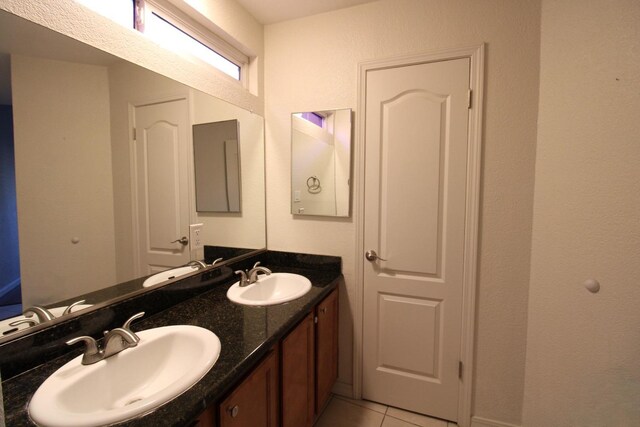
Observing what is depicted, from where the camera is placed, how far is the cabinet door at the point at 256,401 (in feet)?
3.01

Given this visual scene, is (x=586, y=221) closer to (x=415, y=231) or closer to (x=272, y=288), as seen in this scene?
(x=415, y=231)

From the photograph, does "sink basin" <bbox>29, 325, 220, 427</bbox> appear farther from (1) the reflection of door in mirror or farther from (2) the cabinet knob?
(1) the reflection of door in mirror

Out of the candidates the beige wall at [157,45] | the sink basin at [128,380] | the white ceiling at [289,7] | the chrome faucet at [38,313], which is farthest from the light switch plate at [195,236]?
the white ceiling at [289,7]

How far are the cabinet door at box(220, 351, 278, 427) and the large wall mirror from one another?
0.65m

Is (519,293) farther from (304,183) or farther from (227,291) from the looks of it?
(227,291)

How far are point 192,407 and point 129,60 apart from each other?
51.9 inches

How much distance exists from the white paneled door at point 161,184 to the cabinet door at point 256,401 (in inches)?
27.9

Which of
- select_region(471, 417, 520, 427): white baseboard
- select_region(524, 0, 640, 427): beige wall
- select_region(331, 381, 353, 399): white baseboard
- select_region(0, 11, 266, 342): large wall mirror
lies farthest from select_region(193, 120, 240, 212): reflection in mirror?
select_region(471, 417, 520, 427): white baseboard

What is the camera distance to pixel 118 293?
118cm

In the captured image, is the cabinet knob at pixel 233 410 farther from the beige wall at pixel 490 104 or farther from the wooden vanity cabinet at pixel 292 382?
the beige wall at pixel 490 104

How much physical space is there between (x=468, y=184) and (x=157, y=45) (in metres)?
1.73

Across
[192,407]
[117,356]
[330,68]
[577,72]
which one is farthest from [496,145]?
[117,356]

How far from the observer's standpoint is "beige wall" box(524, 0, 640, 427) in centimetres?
114

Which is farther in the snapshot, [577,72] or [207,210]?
[207,210]
